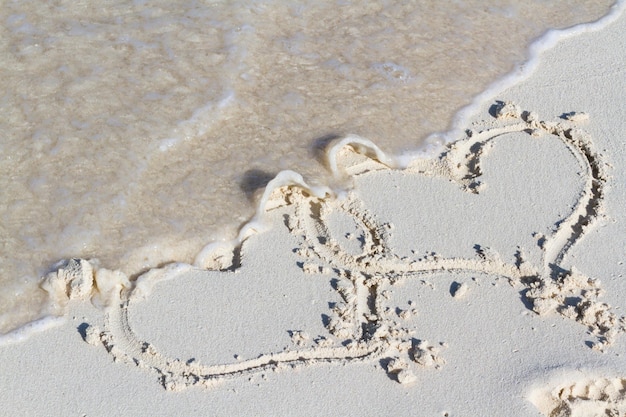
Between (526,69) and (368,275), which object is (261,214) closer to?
(368,275)

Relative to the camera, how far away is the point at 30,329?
2.35 m

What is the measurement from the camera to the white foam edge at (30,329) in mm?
2322

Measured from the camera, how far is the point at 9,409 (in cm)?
214

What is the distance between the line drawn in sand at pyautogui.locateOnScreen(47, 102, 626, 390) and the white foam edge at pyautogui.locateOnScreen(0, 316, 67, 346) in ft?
0.39

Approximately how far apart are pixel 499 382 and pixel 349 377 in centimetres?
46

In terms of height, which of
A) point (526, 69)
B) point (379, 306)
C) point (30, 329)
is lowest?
point (30, 329)

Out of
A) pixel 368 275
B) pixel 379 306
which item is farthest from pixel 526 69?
pixel 379 306

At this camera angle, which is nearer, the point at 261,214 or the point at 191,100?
the point at 261,214

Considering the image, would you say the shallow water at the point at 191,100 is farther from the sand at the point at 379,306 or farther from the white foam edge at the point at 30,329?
the sand at the point at 379,306

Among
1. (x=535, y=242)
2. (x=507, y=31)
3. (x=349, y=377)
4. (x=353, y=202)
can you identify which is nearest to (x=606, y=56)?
(x=507, y=31)

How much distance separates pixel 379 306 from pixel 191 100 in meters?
1.37

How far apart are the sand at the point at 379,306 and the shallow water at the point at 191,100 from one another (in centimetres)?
15

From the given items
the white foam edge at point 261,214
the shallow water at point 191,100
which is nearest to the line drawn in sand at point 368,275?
the white foam edge at point 261,214

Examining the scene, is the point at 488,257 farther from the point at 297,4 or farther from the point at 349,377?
the point at 297,4
